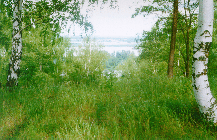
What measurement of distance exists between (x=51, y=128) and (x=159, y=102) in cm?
349

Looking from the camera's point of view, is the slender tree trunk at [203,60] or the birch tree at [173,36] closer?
the slender tree trunk at [203,60]

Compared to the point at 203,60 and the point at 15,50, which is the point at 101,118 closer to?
the point at 203,60

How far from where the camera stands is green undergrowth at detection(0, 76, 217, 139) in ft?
11.6

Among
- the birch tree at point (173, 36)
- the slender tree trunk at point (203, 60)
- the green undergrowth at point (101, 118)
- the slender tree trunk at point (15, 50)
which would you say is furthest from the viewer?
the birch tree at point (173, 36)

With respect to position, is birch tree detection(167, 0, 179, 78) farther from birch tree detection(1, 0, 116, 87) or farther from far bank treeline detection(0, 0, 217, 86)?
birch tree detection(1, 0, 116, 87)

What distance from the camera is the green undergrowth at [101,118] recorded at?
139 inches

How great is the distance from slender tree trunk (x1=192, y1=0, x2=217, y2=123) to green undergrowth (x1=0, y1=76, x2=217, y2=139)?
44 centimetres

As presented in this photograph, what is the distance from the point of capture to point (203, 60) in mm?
3863

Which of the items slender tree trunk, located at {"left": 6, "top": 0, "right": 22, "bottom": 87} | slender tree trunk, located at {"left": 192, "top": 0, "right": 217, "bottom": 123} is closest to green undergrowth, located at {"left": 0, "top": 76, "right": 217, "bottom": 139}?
slender tree trunk, located at {"left": 192, "top": 0, "right": 217, "bottom": 123}

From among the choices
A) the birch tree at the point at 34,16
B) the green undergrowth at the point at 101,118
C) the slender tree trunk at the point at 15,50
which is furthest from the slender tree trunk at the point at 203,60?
the slender tree trunk at the point at 15,50

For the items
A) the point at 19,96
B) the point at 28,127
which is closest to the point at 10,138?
the point at 28,127

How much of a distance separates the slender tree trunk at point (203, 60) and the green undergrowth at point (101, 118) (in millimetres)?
440

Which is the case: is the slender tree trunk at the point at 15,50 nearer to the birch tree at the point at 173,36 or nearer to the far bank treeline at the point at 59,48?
the far bank treeline at the point at 59,48

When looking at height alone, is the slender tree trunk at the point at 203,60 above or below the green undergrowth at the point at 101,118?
above
